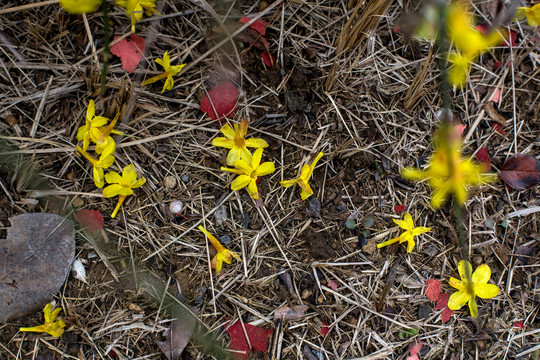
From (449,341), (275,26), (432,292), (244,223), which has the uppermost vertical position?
(275,26)

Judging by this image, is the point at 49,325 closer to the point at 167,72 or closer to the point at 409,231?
the point at 167,72

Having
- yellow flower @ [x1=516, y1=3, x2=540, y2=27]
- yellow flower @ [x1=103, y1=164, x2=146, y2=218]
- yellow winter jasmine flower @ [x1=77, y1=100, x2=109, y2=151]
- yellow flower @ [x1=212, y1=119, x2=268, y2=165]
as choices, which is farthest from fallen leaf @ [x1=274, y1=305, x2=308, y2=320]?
yellow flower @ [x1=516, y1=3, x2=540, y2=27]

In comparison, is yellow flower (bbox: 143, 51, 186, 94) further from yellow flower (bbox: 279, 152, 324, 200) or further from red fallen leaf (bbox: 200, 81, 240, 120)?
yellow flower (bbox: 279, 152, 324, 200)

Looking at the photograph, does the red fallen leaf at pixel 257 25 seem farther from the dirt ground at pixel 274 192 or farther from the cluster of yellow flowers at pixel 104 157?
the cluster of yellow flowers at pixel 104 157

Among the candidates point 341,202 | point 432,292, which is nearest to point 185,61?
point 341,202

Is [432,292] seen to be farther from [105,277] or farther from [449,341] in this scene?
[105,277]

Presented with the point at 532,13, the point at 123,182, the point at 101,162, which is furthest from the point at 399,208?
the point at 101,162
